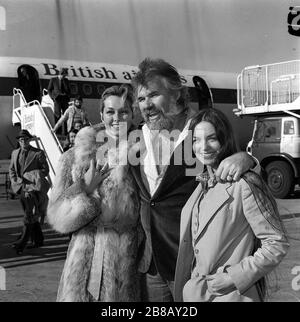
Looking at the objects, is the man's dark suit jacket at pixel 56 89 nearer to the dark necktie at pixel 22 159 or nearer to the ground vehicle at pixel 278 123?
the ground vehicle at pixel 278 123

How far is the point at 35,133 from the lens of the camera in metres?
10.3

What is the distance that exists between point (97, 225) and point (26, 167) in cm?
455

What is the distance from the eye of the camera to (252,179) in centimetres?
167

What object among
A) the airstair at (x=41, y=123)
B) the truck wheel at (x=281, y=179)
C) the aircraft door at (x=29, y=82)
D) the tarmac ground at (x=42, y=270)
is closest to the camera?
the tarmac ground at (x=42, y=270)

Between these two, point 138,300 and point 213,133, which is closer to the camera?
point 213,133

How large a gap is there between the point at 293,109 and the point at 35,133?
18.2 ft

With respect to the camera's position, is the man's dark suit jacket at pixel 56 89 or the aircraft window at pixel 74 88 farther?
the aircraft window at pixel 74 88

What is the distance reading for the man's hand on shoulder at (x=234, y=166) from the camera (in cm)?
166

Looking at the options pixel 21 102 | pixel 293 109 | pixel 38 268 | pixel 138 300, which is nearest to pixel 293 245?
pixel 38 268

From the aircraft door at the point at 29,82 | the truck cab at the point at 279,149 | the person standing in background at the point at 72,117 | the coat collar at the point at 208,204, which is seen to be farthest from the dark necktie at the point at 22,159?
the aircraft door at the point at 29,82

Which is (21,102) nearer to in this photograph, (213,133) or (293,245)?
(293,245)

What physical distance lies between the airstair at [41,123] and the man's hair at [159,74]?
7.07m

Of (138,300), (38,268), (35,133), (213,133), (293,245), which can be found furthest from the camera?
(35,133)

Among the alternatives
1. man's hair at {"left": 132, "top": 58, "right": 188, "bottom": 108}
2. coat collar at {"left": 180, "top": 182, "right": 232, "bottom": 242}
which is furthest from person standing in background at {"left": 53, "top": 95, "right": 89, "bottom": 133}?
coat collar at {"left": 180, "top": 182, "right": 232, "bottom": 242}
